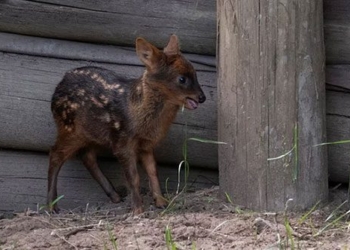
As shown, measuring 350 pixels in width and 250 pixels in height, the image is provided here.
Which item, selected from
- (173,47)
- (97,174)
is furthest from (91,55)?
(97,174)

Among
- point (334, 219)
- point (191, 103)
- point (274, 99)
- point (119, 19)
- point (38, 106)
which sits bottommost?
point (334, 219)

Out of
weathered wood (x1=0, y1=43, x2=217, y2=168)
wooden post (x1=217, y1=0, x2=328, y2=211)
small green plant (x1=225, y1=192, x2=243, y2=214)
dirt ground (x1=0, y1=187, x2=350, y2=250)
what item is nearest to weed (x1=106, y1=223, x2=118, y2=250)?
dirt ground (x1=0, y1=187, x2=350, y2=250)

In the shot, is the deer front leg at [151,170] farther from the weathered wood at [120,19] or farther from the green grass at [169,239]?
the green grass at [169,239]

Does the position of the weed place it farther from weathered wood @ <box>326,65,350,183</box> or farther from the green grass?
weathered wood @ <box>326,65,350,183</box>

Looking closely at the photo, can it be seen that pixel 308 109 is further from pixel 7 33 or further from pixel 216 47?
pixel 7 33

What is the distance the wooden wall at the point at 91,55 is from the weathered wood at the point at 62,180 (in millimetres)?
25

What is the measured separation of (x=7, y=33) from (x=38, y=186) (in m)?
1.10

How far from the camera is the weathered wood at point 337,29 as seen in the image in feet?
19.9

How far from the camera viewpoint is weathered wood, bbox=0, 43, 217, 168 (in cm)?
647

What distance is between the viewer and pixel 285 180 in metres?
5.74

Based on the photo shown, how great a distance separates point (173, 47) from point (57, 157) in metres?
1.13

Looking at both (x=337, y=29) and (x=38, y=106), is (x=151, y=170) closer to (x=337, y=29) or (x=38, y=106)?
(x=38, y=106)

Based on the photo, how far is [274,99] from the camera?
567 cm

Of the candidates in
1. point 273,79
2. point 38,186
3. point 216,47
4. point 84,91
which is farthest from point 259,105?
point 38,186
